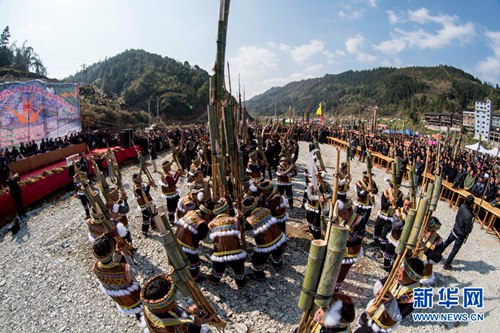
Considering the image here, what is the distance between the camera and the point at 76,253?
8102 millimetres

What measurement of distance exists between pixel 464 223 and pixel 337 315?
20.2 ft

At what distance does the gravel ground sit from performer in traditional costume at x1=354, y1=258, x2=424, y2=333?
1900mm

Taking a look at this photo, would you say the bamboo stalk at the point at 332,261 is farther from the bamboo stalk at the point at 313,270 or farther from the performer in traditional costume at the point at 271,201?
the performer in traditional costume at the point at 271,201

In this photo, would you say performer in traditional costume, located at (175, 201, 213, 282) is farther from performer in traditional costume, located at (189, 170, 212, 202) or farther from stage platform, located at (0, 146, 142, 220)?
stage platform, located at (0, 146, 142, 220)

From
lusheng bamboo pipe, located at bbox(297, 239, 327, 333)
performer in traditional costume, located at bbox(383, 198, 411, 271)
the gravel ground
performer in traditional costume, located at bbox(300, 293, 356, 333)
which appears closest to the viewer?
lusheng bamboo pipe, located at bbox(297, 239, 327, 333)

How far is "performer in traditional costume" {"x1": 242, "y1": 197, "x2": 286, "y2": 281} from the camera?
6246 millimetres

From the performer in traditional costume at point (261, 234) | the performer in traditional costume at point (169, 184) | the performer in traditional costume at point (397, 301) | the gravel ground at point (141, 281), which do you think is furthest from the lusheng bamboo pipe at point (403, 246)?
the performer in traditional costume at point (169, 184)

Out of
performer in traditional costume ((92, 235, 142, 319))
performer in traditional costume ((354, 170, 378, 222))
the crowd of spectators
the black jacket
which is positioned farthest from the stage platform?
the black jacket

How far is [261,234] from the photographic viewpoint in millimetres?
6223

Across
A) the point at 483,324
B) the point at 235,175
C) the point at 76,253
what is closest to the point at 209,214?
the point at 235,175

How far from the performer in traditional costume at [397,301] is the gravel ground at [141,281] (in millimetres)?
1900

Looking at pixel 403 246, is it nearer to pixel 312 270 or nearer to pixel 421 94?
pixel 312 270

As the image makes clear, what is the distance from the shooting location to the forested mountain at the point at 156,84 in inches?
2744

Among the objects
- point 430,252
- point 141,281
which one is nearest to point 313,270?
point 430,252
